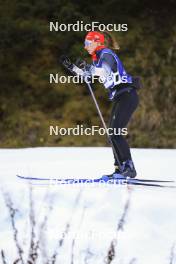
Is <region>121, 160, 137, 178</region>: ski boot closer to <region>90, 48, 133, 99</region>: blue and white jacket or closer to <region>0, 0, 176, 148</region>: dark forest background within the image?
<region>90, 48, 133, 99</region>: blue and white jacket

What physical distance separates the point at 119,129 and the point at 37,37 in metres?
8.50

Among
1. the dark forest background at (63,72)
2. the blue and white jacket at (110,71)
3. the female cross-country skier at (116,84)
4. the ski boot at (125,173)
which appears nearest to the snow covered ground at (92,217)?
the ski boot at (125,173)

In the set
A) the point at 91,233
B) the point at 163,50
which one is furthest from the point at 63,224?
the point at 163,50

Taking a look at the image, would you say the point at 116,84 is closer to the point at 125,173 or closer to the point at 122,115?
the point at 122,115

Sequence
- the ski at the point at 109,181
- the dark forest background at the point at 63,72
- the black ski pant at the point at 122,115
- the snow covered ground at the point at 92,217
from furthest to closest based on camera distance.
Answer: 1. the dark forest background at the point at 63,72
2. the black ski pant at the point at 122,115
3. the ski at the point at 109,181
4. the snow covered ground at the point at 92,217

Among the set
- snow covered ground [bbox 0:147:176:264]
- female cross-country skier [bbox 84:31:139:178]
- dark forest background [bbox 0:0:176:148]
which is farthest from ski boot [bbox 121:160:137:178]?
dark forest background [bbox 0:0:176:148]

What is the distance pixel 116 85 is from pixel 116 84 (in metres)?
0.02

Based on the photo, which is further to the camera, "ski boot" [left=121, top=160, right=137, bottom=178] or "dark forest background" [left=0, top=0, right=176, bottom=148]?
"dark forest background" [left=0, top=0, right=176, bottom=148]

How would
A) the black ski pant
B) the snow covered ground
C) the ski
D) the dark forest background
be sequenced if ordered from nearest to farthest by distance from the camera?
the snow covered ground < the ski < the black ski pant < the dark forest background

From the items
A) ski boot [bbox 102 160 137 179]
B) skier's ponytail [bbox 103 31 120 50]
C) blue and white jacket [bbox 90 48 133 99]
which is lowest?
ski boot [bbox 102 160 137 179]

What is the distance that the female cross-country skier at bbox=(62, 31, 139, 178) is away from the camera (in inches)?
236

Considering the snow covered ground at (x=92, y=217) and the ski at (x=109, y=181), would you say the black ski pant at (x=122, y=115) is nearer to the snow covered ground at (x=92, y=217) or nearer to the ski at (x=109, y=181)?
the ski at (x=109, y=181)

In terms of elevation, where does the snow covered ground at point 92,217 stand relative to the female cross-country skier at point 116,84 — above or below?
below

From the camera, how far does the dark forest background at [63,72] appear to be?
539 inches
